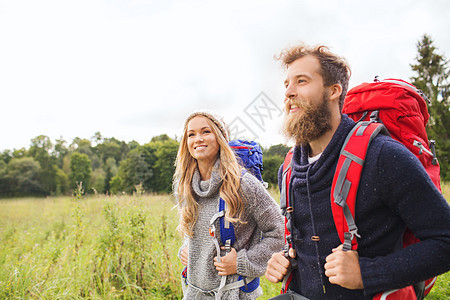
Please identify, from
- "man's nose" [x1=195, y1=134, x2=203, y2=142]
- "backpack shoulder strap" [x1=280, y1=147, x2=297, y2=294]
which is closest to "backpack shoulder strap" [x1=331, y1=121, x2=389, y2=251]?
"backpack shoulder strap" [x1=280, y1=147, x2=297, y2=294]

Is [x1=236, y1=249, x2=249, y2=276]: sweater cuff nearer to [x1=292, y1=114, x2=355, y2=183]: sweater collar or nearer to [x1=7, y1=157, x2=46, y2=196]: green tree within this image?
[x1=292, y1=114, x2=355, y2=183]: sweater collar

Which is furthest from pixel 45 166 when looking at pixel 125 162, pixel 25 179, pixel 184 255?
pixel 184 255

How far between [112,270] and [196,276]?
8.43 ft

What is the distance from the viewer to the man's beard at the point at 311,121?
54.6 inches

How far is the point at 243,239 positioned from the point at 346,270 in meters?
1.15

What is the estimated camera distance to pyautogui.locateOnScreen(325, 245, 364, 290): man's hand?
112 centimetres

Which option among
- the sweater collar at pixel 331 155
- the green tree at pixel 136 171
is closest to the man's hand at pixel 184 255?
the sweater collar at pixel 331 155

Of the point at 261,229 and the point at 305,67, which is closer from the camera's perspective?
the point at 305,67

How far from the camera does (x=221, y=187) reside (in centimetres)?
227

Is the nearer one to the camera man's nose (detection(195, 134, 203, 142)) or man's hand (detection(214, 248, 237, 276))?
man's hand (detection(214, 248, 237, 276))

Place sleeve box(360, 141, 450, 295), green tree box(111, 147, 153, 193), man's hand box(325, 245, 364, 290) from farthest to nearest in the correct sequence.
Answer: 1. green tree box(111, 147, 153, 193)
2. man's hand box(325, 245, 364, 290)
3. sleeve box(360, 141, 450, 295)

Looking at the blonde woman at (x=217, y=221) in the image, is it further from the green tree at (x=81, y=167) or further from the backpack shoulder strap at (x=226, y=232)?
the green tree at (x=81, y=167)

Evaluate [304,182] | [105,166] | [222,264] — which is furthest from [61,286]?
[105,166]

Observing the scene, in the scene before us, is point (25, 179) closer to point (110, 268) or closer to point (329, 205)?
point (110, 268)
